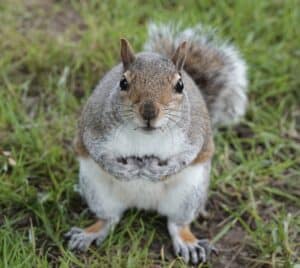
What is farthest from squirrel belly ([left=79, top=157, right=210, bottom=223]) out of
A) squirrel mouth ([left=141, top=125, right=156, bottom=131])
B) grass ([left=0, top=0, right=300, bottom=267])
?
squirrel mouth ([left=141, top=125, right=156, bottom=131])

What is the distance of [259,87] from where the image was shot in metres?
2.89

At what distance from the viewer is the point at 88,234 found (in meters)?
2.27

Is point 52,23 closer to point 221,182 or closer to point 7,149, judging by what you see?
point 7,149

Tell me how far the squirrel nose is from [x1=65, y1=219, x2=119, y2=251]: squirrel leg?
579 millimetres

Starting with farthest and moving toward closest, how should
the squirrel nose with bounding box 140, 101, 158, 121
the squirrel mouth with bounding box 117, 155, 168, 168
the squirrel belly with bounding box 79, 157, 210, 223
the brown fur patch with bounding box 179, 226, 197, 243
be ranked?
the brown fur patch with bounding box 179, 226, 197, 243
the squirrel belly with bounding box 79, 157, 210, 223
the squirrel mouth with bounding box 117, 155, 168, 168
the squirrel nose with bounding box 140, 101, 158, 121

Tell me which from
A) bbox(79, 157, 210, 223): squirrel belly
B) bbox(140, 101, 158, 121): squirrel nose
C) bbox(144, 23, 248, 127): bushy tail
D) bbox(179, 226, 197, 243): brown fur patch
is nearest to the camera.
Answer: bbox(140, 101, 158, 121): squirrel nose

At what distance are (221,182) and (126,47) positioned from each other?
77 centimetres

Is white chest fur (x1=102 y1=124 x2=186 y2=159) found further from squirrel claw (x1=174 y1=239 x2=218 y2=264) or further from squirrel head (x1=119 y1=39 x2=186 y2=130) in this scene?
squirrel claw (x1=174 y1=239 x2=218 y2=264)

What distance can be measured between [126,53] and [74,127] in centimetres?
75

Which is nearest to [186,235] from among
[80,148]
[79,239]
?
[79,239]

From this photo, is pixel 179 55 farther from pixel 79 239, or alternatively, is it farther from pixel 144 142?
pixel 79 239

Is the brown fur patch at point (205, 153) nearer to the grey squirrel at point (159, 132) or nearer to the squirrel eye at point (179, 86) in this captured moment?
the grey squirrel at point (159, 132)

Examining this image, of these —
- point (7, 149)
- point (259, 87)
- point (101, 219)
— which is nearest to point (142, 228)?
point (101, 219)

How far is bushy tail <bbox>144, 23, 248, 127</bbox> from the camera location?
2416mm
